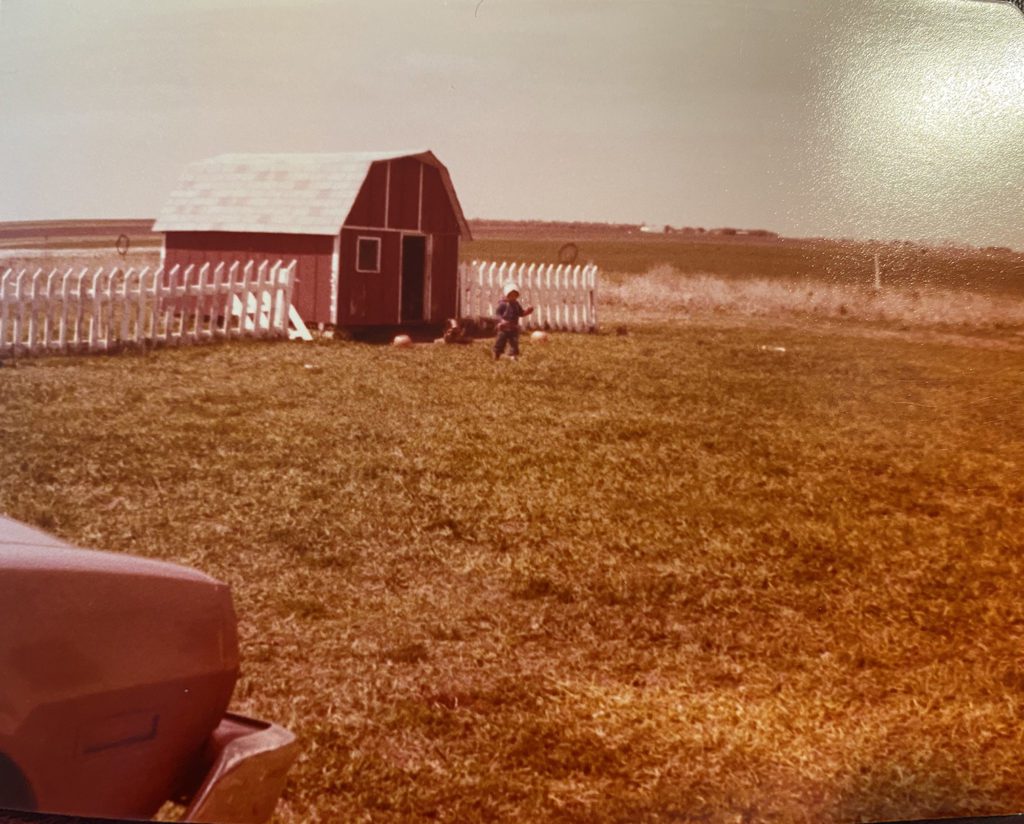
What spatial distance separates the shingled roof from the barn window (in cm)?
7

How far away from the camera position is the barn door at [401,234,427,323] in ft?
7.45

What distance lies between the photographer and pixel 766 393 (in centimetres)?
250

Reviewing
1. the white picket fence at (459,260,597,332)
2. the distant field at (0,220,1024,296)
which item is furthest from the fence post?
the white picket fence at (459,260,597,332)

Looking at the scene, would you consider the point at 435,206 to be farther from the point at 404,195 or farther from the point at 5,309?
the point at 5,309

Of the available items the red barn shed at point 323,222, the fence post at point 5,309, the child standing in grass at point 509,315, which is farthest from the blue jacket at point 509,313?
the fence post at point 5,309

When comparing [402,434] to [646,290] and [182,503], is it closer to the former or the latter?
[182,503]

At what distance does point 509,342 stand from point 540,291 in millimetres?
154

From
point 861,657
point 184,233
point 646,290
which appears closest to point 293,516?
point 184,233

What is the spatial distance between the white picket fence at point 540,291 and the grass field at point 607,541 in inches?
2.7

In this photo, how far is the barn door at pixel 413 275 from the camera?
2.27 metres

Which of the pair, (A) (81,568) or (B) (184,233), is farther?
(B) (184,233)

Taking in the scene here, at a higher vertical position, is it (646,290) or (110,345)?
(646,290)

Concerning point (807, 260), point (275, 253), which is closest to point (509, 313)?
point (275, 253)

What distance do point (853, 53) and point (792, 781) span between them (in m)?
1.86
